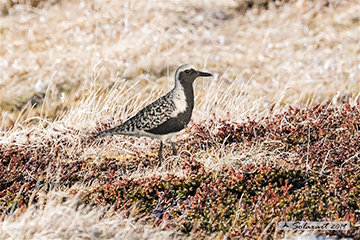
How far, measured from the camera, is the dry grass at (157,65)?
6348mm

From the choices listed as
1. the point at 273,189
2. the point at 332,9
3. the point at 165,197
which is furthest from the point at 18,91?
the point at 332,9

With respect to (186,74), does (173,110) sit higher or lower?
lower

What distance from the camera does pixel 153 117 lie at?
5.07m

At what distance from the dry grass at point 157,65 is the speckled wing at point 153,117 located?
56 cm

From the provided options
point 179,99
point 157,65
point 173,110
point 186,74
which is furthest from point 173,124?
point 157,65

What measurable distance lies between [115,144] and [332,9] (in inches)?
370

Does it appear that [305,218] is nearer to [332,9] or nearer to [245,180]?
[245,180]

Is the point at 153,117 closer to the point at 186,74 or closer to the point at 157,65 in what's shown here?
the point at 186,74

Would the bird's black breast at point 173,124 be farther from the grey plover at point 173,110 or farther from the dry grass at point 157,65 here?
the dry grass at point 157,65

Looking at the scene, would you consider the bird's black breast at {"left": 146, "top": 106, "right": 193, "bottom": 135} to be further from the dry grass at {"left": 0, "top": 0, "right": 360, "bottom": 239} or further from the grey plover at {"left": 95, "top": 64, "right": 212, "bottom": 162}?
the dry grass at {"left": 0, "top": 0, "right": 360, "bottom": 239}

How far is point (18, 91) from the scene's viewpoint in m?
9.88

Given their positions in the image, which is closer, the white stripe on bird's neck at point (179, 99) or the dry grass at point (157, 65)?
the white stripe on bird's neck at point (179, 99)

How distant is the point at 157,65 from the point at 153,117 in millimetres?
5341

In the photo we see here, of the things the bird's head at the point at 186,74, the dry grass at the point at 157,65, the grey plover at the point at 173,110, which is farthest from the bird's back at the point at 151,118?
the dry grass at the point at 157,65
